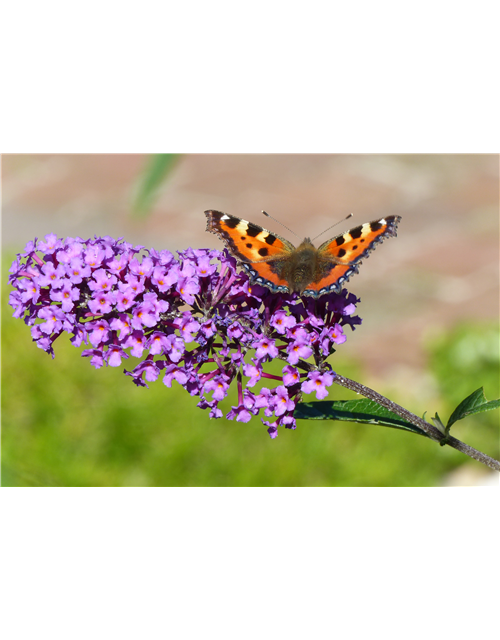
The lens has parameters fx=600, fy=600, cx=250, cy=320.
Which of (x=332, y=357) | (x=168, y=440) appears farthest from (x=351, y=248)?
(x=332, y=357)

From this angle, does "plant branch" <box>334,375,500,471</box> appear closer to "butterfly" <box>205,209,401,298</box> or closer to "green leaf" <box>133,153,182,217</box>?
"butterfly" <box>205,209,401,298</box>

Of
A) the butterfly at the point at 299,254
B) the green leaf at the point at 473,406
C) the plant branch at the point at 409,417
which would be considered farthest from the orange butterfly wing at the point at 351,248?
the green leaf at the point at 473,406

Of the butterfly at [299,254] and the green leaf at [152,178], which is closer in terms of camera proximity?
the green leaf at [152,178]

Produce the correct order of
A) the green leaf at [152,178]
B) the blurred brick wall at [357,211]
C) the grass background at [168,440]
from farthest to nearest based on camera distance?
the blurred brick wall at [357,211] → the grass background at [168,440] → the green leaf at [152,178]

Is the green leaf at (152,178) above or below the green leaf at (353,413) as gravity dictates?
above

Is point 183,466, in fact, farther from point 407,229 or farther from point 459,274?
point 407,229

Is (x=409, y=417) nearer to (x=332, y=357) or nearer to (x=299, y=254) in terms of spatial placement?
(x=299, y=254)

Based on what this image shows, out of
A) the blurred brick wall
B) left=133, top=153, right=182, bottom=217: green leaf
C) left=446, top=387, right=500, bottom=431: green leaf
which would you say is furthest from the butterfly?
the blurred brick wall

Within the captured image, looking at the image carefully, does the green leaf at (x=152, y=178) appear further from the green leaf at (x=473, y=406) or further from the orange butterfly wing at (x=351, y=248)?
the green leaf at (x=473, y=406)
